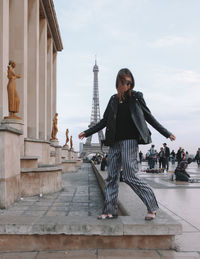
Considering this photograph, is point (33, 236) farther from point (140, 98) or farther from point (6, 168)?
point (6, 168)

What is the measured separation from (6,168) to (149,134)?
355cm

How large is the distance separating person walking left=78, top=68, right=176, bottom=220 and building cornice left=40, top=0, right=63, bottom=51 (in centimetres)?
2121

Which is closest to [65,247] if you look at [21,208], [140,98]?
[140,98]

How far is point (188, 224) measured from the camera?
4859 millimetres

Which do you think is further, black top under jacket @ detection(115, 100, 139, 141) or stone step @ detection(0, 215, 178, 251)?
black top under jacket @ detection(115, 100, 139, 141)

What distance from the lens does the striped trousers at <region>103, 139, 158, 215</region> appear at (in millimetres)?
3814

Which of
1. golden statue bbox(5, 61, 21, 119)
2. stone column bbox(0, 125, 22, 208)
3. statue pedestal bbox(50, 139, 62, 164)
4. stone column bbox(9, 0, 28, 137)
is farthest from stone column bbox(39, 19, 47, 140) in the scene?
stone column bbox(0, 125, 22, 208)

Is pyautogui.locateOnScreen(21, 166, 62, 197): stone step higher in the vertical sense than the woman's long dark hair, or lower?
lower

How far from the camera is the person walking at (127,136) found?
12.5 ft

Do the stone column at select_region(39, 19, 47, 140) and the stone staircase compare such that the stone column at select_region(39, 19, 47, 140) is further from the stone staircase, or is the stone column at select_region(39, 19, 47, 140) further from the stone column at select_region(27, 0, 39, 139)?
the stone staircase

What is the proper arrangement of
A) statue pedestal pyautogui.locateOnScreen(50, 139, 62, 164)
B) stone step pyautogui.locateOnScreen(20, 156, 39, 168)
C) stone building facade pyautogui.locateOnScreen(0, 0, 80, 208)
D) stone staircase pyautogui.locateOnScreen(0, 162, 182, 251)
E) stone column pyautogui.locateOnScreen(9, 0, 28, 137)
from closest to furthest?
1. stone staircase pyautogui.locateOnScreen(0, 162, 182, 251)
2. stone building facade pyautogui.locateOnScreen(0, 0, 80, 208)
3. stone step pyautogui.locateOnScreen(20, 156, 39, 168)
4. stone column pyautogui.locateOnScreen(9, 0, 28, 137)
5. statue pedestal pyautogui.locateOnScreen(50, 139, 62, 164)

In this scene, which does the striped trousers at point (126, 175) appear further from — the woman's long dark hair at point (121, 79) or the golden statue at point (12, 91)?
the golden statue at point (12, 91)

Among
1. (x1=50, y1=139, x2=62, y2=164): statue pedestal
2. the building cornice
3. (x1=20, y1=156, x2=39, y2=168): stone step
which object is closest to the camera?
(x1=20, y1=156, x2=39, y2=168): stone step

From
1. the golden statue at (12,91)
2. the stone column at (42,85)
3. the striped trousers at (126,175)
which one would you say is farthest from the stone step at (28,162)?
the stone column at (42,85)
